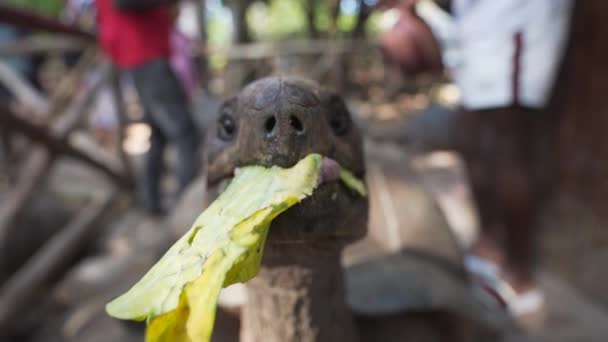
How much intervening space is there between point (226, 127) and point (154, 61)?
146 centimetres

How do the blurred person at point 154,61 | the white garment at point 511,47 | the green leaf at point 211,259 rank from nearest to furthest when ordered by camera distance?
the green leaf at point 211,259 → the white garment at point 511,47 → the blurred person at point 154,61

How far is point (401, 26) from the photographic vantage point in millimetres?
1859

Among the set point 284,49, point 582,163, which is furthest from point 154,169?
point 284,49

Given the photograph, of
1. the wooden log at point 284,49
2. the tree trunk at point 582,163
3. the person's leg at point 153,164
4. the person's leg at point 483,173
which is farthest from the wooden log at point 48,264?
the wooden log at point 284,49

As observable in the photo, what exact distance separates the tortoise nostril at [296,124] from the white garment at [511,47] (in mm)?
1381

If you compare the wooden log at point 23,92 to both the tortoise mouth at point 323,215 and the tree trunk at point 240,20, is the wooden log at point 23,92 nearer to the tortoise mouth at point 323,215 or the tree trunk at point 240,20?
the tortoise mouth at point 323,215

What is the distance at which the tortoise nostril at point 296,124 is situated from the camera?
693 mm

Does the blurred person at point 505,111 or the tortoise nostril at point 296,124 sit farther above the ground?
the blurred person at point 505,111

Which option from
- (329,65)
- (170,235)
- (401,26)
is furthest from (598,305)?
(329,65)

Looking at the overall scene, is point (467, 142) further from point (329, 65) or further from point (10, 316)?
point (329, 65)

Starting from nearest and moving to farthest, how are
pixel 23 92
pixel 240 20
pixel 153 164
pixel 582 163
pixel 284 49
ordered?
Answer: pixel 582 163 < pixel 153 164 < pixel 23 92 < pixel 284 49 < pixel 240 20

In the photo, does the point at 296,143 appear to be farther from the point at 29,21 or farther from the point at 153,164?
the point at 153,164

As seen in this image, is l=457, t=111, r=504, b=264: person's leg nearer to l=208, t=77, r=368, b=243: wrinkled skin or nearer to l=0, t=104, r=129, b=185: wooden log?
l=208, t=77, r=368, b=243: wrinkled skin

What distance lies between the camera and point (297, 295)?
0.84 meters
